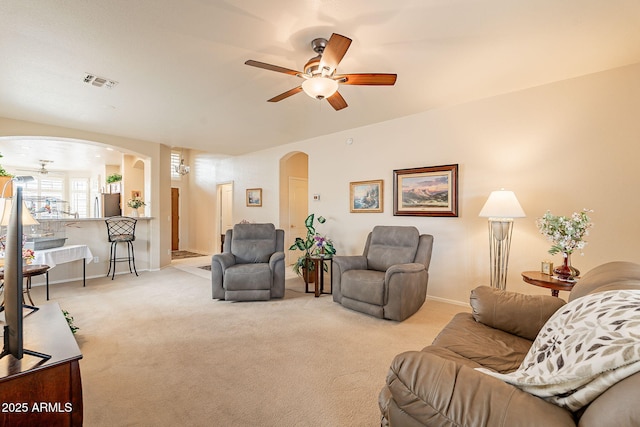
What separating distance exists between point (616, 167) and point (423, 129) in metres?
2.03

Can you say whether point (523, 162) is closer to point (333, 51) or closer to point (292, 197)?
point (333, 51)

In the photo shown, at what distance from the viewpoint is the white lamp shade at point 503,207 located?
2.84 metres

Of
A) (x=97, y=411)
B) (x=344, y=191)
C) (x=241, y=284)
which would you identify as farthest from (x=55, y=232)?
(x=344, y=191)

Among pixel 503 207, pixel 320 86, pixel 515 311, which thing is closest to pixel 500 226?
pixel 503 207

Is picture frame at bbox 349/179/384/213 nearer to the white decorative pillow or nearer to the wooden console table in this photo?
the white decorative pillow

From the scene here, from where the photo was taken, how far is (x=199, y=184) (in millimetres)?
8539

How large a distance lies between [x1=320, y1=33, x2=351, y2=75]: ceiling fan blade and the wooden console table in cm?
215

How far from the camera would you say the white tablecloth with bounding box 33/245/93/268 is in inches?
150

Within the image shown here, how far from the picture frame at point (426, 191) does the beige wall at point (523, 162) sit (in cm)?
10

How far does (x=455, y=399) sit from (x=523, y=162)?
324 cm

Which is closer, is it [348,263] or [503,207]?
[503,207]

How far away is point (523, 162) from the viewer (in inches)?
129

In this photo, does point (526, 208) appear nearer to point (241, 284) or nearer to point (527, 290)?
point (527, 290)

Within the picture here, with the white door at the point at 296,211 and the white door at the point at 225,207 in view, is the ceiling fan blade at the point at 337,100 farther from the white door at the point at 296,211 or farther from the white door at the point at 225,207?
the white door at the point at 225,207
